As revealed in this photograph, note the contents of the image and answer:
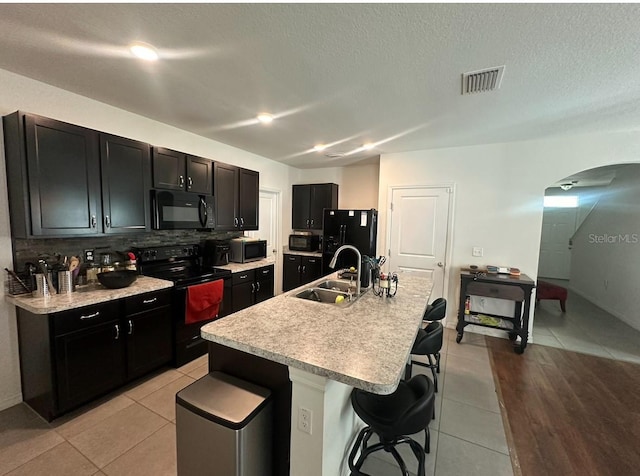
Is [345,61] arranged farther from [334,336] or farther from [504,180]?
[504,180]

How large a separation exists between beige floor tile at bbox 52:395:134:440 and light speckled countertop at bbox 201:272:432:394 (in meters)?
1.48

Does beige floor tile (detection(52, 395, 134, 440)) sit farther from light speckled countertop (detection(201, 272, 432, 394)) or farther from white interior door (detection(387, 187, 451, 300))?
white interior door (detection(387, 187, 451, 300))

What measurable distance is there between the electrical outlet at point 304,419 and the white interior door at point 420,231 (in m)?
3.23

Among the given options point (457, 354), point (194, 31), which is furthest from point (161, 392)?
point (457, 354)

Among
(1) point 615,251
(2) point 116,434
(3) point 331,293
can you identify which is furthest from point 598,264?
(2) point 116,434

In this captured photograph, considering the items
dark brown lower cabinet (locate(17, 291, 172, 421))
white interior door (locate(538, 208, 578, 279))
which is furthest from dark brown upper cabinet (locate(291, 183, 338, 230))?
white interior door (locate(538, 208, 578, 279))

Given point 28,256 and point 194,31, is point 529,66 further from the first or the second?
point 28,256

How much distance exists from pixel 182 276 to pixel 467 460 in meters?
2.93

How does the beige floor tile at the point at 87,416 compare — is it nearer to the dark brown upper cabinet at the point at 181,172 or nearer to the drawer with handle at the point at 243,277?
the drawer with handle at the point at 243,277

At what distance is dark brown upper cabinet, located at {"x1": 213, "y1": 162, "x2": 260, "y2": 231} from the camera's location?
3.45 meters

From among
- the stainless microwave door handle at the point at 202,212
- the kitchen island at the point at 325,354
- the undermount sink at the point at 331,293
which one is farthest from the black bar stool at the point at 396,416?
the stainless microwave door handle at the point at 202,212

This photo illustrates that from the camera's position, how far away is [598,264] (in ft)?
16.7

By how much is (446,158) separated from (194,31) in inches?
136

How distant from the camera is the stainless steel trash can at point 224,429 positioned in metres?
1.16
